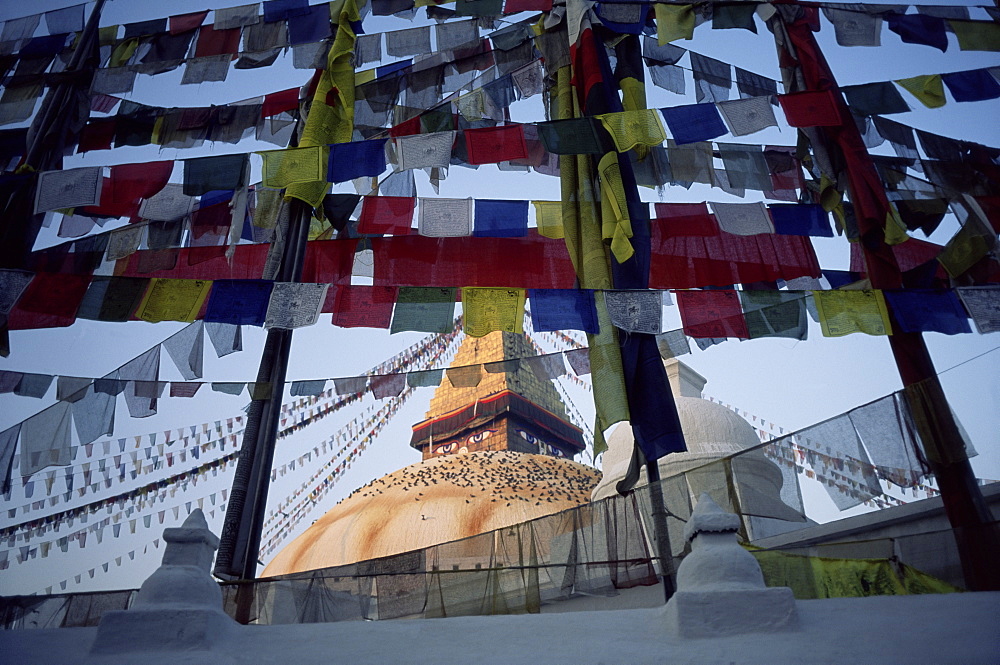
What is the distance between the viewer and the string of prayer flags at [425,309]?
791 centimetres

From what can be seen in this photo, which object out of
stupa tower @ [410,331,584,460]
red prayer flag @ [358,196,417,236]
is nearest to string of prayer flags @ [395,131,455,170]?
red prayer flag @ [358,196,417,236]

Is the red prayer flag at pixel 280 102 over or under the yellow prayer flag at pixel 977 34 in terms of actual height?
over

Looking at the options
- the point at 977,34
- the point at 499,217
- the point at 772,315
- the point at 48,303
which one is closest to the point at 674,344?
the point at 772,315

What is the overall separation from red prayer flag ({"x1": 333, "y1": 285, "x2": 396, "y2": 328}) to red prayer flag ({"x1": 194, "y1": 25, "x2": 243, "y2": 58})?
16.6 feet

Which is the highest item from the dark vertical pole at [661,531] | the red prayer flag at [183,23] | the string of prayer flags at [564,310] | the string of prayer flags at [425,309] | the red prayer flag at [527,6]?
the red prayer flag at [183,23]

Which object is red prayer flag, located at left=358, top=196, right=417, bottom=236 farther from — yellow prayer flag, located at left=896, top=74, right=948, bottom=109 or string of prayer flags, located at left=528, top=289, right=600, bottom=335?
yellow prayer flag, located at left=896, top=74, right=948, bottom=109

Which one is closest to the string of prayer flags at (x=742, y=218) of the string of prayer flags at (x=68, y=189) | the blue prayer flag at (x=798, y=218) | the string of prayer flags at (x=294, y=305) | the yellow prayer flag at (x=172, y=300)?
the blue prayer flag at (x=798, y=218)

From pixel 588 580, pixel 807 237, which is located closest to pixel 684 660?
pixel 588 580

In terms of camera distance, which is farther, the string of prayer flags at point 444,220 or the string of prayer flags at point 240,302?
the string of prayer flags at point 444,220

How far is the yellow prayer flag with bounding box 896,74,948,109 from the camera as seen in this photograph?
9.20 metres

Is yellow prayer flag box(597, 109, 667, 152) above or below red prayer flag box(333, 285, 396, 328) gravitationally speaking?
above

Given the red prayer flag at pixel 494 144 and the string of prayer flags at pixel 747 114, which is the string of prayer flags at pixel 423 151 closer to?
the red prayer flag at pixel 494 144

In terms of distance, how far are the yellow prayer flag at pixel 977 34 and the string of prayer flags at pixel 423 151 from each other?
687 cm

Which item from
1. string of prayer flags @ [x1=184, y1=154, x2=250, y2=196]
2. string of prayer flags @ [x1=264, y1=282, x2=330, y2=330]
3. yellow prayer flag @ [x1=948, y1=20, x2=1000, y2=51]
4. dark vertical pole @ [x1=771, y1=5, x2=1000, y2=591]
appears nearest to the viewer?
dark vertical pole @ [x1=771, y1=5, x2=1000, y2=591]
